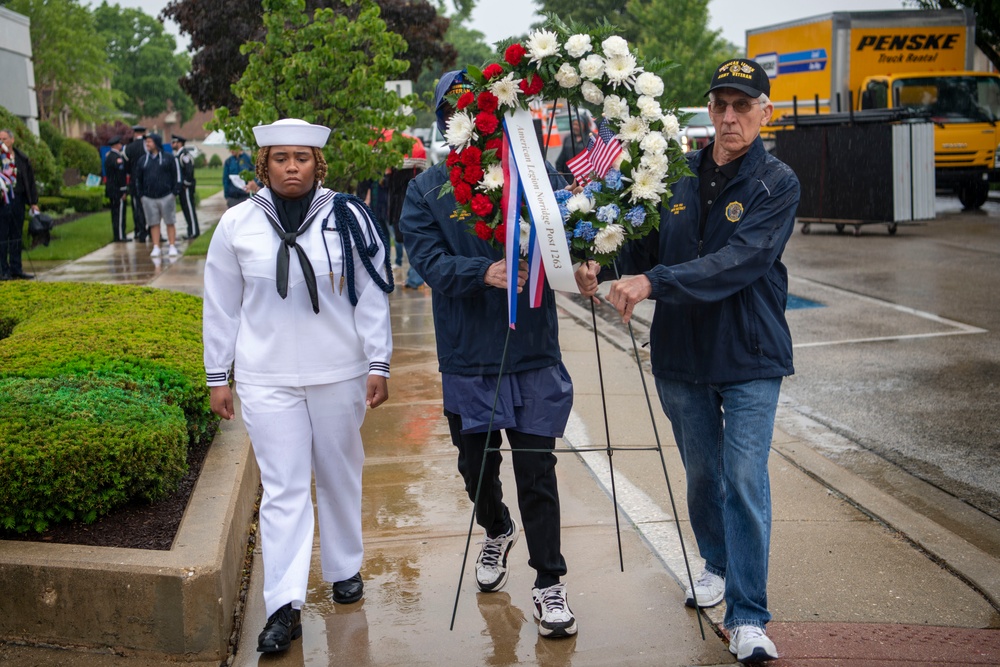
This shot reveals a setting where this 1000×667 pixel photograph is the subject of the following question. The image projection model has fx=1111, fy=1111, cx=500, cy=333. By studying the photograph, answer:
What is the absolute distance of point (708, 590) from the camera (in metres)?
4.36

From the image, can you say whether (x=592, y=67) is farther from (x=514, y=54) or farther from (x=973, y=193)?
(x=973, y=193)

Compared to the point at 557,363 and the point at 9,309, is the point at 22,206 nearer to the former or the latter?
the point at 9,309

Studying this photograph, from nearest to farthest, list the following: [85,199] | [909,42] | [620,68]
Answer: [620,68]
[909,42]
[85,199]

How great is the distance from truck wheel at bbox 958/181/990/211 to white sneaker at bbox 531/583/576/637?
2139 centimetres

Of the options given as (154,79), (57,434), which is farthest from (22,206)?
(154,79)

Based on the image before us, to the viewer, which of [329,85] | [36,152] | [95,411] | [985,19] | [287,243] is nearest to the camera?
[287,243]

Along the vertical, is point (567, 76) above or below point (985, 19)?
below

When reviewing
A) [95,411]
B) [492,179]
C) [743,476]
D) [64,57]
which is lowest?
[743,476]

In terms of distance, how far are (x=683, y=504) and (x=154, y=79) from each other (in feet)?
384

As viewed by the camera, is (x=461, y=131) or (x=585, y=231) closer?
(x=585, y=231)

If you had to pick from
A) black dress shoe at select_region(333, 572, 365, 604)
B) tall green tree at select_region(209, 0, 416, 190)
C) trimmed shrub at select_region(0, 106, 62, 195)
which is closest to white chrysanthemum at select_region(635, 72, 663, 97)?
black dress shoe at select_region(333, 572, 365, 604)

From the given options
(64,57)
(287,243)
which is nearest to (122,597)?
(287,243)

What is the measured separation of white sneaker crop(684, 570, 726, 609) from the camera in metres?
4.34

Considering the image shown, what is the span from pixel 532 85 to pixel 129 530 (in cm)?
238
